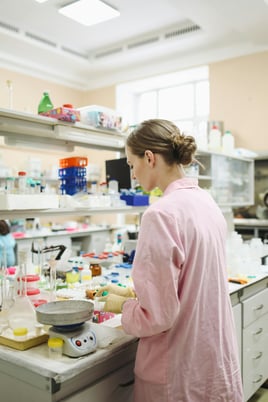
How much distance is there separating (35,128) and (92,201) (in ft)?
1.65

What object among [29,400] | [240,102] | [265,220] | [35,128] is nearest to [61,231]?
[265,220]

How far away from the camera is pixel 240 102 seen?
541 centimetres

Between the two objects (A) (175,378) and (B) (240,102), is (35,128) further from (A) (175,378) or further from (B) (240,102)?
(B) (240,102)

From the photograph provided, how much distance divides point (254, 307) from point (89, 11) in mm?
3853

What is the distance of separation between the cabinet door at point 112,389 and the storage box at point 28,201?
0.84m

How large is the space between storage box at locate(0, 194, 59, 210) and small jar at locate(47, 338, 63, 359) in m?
0.70

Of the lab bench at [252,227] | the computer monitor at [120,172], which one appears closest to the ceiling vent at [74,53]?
the lab bench at [252,227]

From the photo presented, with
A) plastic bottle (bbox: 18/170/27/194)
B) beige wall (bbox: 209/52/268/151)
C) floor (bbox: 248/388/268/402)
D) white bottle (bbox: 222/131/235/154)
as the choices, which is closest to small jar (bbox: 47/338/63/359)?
plastic bottle (bbox: 18/170/27/194)

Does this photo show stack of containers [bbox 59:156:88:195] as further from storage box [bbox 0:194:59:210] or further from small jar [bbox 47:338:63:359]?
small jar [bbox 47:338:63:359]

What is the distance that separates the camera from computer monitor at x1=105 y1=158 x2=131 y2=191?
272cm

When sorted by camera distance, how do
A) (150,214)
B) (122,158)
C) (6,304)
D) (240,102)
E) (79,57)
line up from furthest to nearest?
(79,57) < (240,102) < (122,158) < (6,304) < (150,214)

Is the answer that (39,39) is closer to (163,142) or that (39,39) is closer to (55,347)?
(163,142)

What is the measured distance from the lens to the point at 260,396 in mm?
2641

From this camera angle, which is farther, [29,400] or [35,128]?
[35,128]
